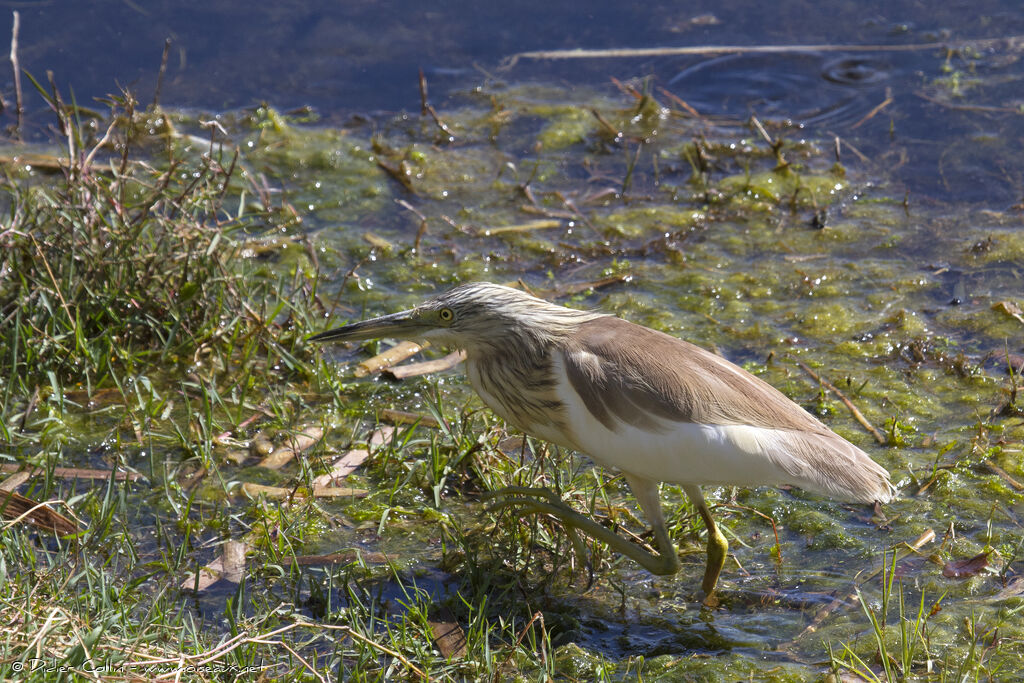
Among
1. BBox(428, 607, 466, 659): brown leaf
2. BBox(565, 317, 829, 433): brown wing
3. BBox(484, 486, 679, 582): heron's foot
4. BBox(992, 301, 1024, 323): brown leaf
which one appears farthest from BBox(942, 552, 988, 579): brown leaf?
BBox(992, 301, 1024, 323): brown leaf

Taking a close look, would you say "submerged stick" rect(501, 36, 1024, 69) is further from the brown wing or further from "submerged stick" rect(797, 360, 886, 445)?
the brown wing

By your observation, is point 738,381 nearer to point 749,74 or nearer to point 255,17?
point 749,74

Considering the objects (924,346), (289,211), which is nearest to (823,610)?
(924,346)

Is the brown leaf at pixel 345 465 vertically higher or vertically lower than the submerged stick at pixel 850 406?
lower

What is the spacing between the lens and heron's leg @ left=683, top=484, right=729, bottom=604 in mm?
3234

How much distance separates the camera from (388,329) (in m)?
3.47

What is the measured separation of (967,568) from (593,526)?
1117 mm

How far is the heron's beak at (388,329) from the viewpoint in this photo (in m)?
3.46

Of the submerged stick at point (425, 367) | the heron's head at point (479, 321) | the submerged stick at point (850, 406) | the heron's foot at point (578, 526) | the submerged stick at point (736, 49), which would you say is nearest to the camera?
the heron's foot at point (578, 526)

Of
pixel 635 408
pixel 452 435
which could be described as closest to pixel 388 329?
pixel 452 435

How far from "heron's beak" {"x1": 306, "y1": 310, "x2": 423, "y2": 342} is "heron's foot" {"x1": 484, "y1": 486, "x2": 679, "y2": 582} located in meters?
0.59

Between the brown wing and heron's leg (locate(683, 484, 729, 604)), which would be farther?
heron's leg (locate(683, 484, 729, 604))

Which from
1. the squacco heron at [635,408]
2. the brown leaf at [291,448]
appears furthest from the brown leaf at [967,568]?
the brown leaf at [291,448]

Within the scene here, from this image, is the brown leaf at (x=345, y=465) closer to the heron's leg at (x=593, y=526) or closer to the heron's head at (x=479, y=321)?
the heron's head at (x=479, y=321)
